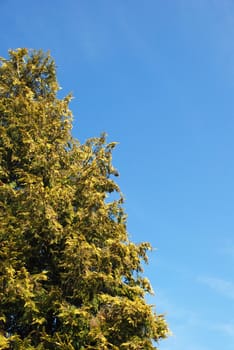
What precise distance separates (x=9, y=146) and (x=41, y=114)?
192cm

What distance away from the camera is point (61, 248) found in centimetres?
1591

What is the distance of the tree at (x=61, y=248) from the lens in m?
13.9

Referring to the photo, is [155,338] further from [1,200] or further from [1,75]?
[1,75]

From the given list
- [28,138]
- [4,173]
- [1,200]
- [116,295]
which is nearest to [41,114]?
[28,138]

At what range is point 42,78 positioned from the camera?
21.2 meters

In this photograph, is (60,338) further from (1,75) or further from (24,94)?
(1,75)

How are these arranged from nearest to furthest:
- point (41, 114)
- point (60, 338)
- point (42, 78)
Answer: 1. point (60, 338)
2. point (41, 114)
3. point (42, 78)

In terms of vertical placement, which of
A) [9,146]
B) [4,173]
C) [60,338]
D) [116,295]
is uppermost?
[9,146]

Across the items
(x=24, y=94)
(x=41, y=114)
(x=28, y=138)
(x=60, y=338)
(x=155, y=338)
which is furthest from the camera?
(x=24, y=94)

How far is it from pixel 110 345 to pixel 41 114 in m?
9.36

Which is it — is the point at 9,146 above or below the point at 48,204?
above

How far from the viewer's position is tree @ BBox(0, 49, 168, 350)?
1388 centimetres

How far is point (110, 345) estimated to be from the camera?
1383 centimetres

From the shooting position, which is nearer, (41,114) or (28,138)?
(28,138)
